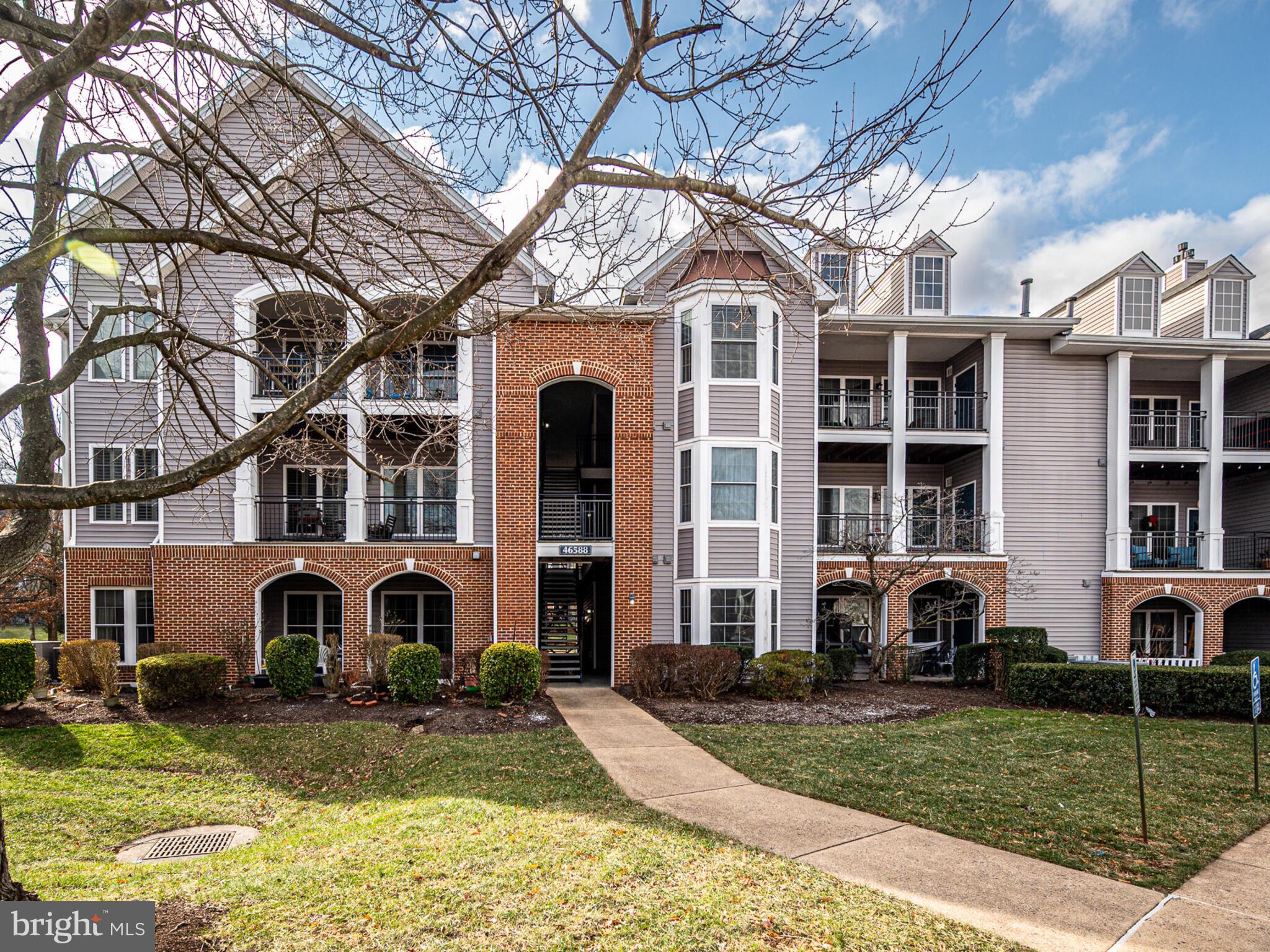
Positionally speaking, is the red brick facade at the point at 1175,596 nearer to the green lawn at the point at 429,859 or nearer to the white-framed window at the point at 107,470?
the green lawn at the point at 429,859

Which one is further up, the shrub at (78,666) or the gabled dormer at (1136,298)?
the gabled dormer at (1136,298)

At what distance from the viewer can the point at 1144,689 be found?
1281cm

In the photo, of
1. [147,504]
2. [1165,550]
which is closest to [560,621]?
[147,504]

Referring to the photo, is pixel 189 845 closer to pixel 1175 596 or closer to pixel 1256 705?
pixel 1256 705

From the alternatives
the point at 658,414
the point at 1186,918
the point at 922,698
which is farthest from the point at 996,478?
the point at 1186,918

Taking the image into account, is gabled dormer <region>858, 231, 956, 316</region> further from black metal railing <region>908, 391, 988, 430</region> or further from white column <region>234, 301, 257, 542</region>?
white column <region>234, 301, 257, 542</region>

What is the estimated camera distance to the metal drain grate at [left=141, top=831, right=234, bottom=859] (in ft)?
21.4

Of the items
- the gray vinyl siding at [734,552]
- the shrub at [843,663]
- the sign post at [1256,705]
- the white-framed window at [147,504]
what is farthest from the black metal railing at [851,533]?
the white-framed window at [147,504]

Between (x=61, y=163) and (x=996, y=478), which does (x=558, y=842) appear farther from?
(x=996, y=478)

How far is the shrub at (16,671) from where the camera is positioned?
11742 mm

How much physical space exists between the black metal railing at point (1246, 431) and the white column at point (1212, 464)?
0.87 metres

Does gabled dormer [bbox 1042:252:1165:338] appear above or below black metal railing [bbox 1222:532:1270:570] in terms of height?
above

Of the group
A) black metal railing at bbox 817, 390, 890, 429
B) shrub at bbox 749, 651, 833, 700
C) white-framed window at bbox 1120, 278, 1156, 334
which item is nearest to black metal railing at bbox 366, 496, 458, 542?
shrub at bbox 749, 651, 833, 700

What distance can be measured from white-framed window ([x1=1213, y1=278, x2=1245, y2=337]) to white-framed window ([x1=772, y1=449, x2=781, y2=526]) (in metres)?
14.6
